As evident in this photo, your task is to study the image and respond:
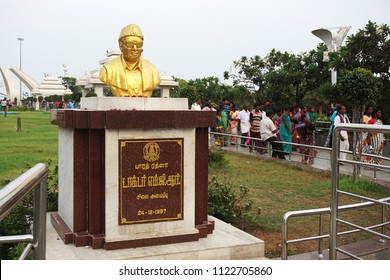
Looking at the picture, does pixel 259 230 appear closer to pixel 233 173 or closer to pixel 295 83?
pixel 233 173

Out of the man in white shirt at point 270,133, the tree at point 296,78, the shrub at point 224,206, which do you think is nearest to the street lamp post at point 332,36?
the tree at point 296,78

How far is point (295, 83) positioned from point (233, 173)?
40.4 feet

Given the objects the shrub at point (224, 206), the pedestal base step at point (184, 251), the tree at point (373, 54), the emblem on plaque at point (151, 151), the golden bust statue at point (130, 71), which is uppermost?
the tree at point (373, 54)

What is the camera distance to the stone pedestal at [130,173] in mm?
5043

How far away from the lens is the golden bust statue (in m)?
5.70

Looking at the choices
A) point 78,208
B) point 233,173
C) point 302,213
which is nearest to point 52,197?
point 78,208

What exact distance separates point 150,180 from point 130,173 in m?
0.23

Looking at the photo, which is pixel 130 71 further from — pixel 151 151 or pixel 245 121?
pixel 245 121

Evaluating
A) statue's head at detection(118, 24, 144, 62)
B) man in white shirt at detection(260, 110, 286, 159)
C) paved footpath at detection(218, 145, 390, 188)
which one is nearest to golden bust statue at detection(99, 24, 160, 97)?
statue's head at detection(118, 24, 144, 62)

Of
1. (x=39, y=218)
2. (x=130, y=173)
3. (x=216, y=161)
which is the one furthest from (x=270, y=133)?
(x=39, y=218)

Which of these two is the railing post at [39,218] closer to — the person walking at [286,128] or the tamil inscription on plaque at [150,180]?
the tamil inscription on plaque at [150,180]

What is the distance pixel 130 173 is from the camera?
5105mm

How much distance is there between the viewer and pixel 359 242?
552cm

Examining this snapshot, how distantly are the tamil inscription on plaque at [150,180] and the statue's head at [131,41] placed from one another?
3.95 feet
